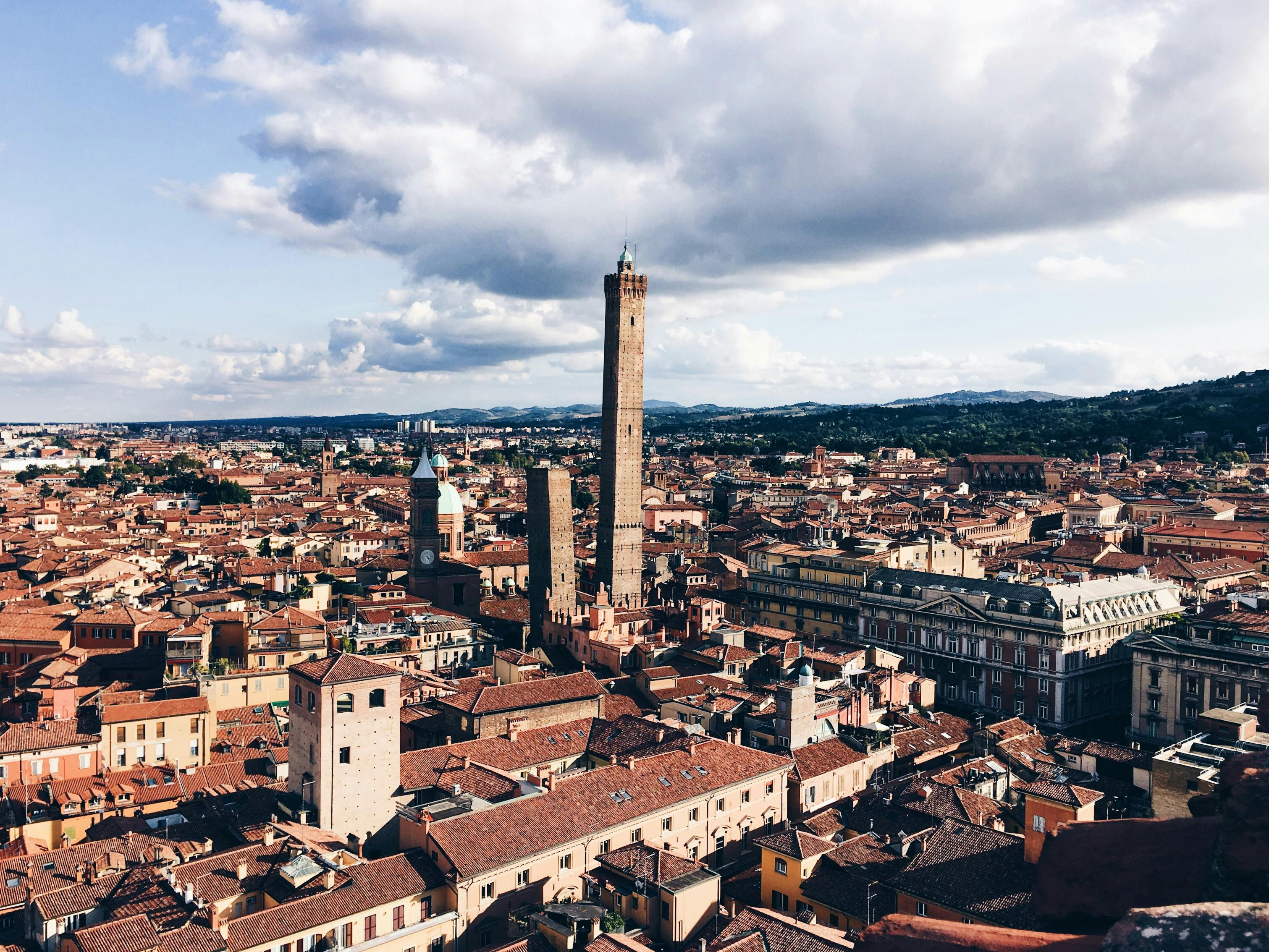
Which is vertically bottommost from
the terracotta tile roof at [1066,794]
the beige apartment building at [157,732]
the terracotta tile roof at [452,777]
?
the beige apartment building at [157,732]

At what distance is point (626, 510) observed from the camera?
268 feet

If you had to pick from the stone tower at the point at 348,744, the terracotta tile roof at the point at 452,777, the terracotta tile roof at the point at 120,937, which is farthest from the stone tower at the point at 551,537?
the terracotta tile roof at the point at 120,937

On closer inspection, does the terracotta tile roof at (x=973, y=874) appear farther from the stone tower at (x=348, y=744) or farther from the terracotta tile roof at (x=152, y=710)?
the terracotta tile roof at (x=152, y=710)

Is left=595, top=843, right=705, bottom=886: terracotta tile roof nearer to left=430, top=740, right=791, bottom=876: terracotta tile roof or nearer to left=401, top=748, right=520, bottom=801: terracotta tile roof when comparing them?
left=430, top=740, right=791, bottom=876: terracotta tile roof

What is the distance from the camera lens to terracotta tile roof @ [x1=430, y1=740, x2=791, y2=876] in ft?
97.1

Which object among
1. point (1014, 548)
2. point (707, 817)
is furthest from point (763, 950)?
point (1014, 548)

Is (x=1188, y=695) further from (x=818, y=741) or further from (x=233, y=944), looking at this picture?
(x=233, y=944)

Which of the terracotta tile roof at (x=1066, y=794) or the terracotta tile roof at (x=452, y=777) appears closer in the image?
the terracotta tile roof at (x=1066, y=794)

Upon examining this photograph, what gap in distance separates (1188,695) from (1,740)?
56335 millimetres

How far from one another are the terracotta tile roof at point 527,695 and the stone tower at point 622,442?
106 feet

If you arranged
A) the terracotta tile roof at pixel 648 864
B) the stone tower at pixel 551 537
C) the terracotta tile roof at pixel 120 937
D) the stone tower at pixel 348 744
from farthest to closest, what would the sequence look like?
the stone tower at pixel 551 537
the stone tower at pixel 348 744
the terracotta tile roof at pixel 648 864
the terracotta tile roof at pixel 120 937

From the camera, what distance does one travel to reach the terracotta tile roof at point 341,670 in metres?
33.2

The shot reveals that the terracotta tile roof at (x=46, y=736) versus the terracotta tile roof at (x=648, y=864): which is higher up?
the terracotta tile roof at (x=648, y=864)

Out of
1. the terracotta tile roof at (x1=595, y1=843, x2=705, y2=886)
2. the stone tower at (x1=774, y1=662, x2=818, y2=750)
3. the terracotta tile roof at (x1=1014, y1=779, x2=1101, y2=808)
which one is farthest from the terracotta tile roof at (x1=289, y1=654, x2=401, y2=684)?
the terracotta tile roof at (x1=1014, y1=779, x2=1101, y2=808)
